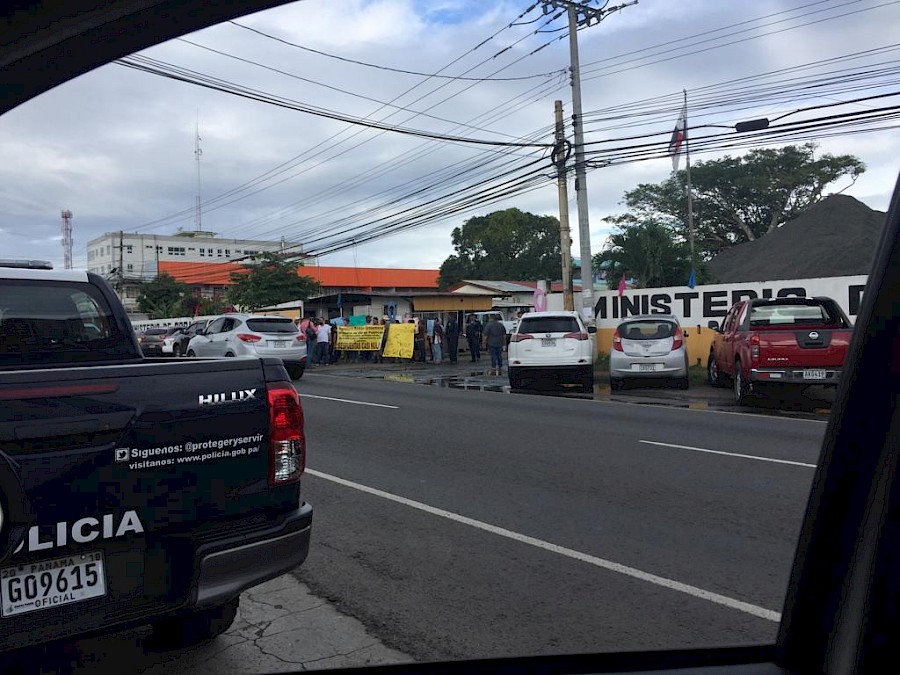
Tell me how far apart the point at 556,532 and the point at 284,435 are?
8.93 feet

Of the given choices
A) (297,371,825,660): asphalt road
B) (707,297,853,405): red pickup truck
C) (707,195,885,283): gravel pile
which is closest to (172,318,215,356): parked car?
(297,371,825,660): asphalt road

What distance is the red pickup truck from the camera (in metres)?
11.9

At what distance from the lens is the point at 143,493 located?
2725mm

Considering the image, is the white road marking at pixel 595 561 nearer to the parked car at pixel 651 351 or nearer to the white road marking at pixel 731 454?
the white road marking at pixel 731 454

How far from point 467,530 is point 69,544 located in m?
3.35

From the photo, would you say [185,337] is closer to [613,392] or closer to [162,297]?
[613,392]

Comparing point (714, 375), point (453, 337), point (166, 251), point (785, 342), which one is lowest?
point (714, 375)

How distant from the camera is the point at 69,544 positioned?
8.32 feet

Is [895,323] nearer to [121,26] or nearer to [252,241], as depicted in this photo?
[121,26]

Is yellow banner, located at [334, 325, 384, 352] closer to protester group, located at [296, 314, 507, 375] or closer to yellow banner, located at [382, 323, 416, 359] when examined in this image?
protester group, located at [296, 314, 507, 375]

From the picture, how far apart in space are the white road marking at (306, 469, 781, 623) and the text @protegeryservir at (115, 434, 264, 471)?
2184 millimetres

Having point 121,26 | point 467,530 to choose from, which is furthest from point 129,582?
point 467,530

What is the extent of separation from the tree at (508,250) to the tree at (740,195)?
57.5 ft

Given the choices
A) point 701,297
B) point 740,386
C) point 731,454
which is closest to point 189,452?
point 731,454
